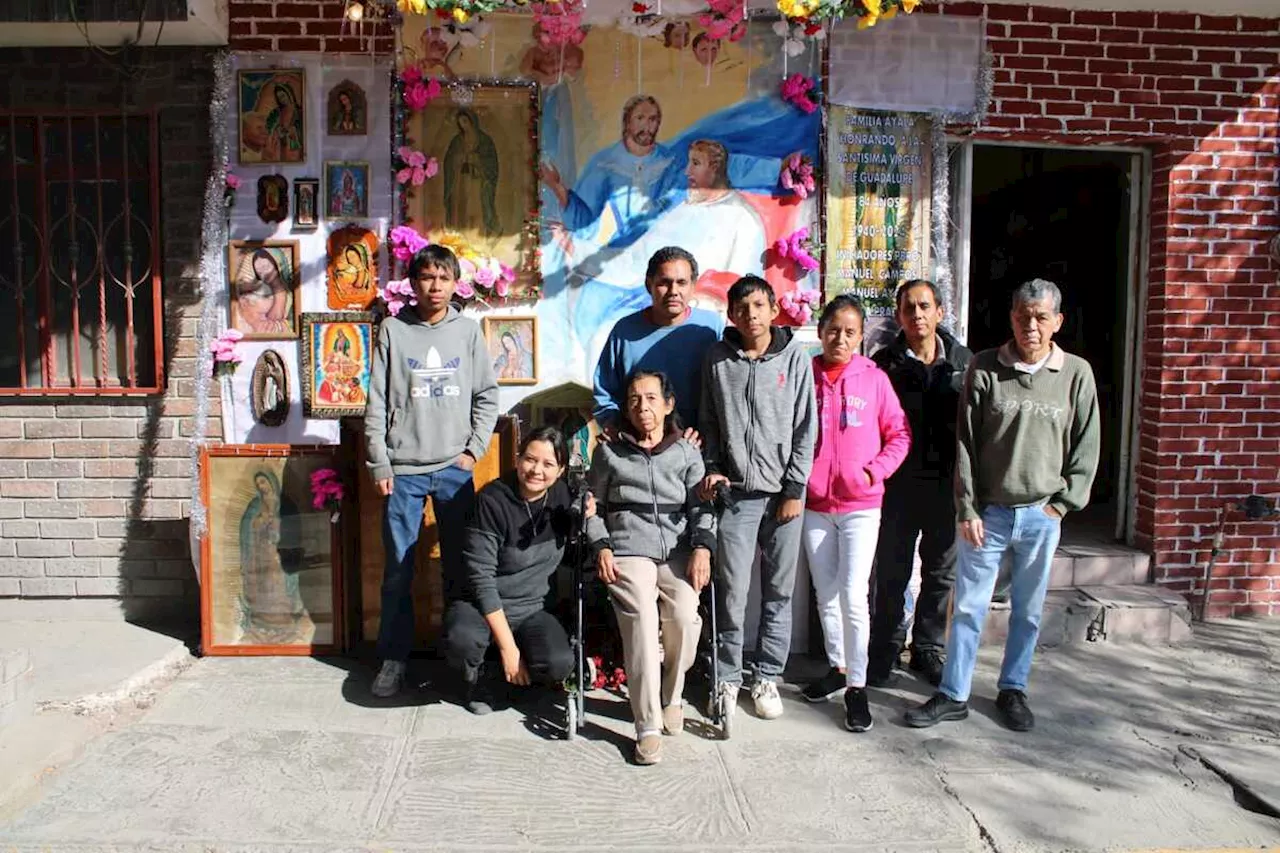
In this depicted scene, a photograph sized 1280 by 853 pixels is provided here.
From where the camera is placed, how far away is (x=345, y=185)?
A: 18.3ft

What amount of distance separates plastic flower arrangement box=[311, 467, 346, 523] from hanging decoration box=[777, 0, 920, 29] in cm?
311

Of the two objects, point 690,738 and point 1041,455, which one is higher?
point 1041,455

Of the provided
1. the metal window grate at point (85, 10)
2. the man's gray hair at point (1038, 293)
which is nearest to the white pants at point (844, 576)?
the man's gray hair at point (1038, 293)

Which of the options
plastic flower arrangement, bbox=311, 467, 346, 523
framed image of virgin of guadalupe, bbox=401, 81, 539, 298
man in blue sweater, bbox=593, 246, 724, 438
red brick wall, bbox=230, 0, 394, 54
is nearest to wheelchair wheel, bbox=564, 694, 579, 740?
man in blue sweater, bbox=593, 246, 724, 438

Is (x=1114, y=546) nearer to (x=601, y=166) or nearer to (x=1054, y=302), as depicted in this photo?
(x=1054, y=302)

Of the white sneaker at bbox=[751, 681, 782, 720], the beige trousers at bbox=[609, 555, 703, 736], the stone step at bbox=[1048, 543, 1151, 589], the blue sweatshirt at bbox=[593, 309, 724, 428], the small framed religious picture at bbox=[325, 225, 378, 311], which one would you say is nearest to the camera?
the beige trousers at bbox=[609, 555, 703, 736]

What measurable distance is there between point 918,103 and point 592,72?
184 centimetres

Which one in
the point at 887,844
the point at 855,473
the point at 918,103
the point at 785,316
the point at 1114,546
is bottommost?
the point at 887,844

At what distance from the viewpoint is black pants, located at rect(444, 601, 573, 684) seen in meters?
4.36

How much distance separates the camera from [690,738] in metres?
4.29

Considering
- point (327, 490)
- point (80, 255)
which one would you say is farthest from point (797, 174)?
point (80, 255)

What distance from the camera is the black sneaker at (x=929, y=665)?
4.98m

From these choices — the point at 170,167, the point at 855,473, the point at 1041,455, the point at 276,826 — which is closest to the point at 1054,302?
the point at 1041,455

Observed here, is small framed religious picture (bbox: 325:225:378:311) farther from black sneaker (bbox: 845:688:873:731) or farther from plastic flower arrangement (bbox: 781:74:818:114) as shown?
black sneaker (bbox: 845:688:873:731)
